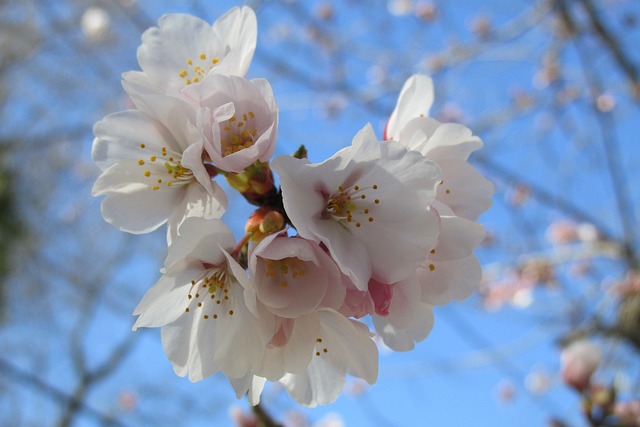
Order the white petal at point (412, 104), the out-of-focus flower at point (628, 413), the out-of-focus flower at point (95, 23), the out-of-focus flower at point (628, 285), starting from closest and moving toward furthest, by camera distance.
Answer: the white petal at point (412, 104)
the out-of-focus flower at point (628, 413)
the out-of-focus flower at point (628, 285)
the out-of-focus flower at point (95, 23)

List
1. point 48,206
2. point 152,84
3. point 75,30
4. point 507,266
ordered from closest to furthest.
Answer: point 152,84
point 507,266
point 75,30
point 48,206

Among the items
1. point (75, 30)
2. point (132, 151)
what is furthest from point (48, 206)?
point (132, 151)

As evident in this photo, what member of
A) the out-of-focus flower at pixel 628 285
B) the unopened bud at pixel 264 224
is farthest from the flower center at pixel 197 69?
the out-of-focus flower at pixel 628 285

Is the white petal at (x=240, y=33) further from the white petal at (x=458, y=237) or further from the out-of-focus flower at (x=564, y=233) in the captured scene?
the out-of-focus flower at (x=564, y=233)

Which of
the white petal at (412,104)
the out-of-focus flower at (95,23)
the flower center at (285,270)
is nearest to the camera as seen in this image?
the flower center at (285,270)

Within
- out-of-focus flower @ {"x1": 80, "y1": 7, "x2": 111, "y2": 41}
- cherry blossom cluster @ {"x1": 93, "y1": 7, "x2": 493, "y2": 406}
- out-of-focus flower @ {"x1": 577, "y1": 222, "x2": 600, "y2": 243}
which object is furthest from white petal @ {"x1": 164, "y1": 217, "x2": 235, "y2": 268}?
out-of-focus flower @ {"x1": 80, "y1": 7, "x2": 111, "y2": 41}

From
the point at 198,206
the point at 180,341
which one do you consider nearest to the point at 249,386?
the point at 180,341

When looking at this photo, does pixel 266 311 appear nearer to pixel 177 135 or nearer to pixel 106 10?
pixel 177 135
